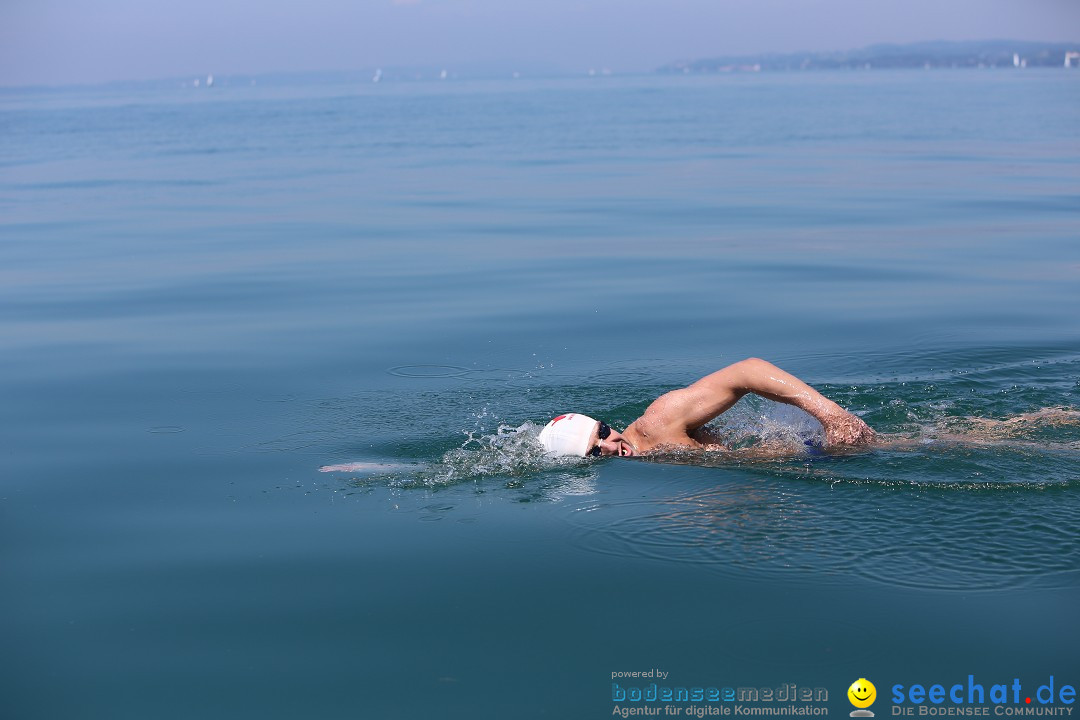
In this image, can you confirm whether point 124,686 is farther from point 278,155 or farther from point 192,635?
point 278,155

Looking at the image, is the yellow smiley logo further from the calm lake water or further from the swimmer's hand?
the swimmer's hand

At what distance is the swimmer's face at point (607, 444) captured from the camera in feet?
29.9

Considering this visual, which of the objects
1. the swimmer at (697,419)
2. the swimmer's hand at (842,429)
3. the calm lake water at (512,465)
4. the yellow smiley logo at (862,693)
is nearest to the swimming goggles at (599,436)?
the swimmer at (697,419)

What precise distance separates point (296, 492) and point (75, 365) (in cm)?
546

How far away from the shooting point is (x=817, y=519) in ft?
24.9

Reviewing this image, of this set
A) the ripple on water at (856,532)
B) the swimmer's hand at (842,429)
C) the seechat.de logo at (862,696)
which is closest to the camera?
the seechat.de logo at (862,696)

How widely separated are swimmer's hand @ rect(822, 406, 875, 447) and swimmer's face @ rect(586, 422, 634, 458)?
5.07ft

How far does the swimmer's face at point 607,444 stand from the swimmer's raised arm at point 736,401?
0.22 m

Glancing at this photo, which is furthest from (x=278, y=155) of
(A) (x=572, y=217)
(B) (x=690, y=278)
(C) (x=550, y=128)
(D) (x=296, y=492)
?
(D) (x=296, y=492)

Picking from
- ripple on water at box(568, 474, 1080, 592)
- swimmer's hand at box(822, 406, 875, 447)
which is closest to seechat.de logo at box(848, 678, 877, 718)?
ripple on water at box(568, 474, 1080, 592)

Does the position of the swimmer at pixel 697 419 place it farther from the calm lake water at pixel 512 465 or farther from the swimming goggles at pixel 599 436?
the calm lake water at pixel 512 465

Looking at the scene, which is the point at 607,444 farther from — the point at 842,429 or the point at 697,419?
the point at 842,429

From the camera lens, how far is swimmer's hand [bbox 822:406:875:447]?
28.5 feet

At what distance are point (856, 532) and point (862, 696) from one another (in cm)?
196
